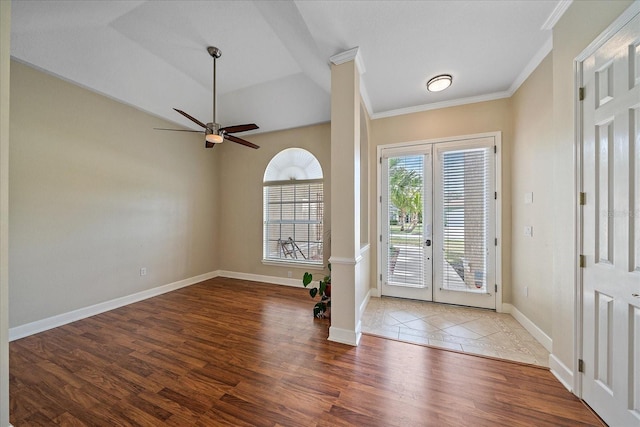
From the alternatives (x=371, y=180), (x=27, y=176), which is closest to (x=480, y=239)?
(x=371, y=180)

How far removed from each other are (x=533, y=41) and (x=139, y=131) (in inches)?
206

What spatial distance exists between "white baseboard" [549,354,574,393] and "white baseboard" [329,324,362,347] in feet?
5.33

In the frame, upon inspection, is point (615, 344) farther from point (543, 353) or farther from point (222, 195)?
point (222, 195)

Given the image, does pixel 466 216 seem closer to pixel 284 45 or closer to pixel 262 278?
pixel 284 45

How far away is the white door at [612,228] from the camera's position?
1.29 metres

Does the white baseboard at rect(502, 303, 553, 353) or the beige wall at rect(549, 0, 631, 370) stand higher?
the beige wall at rect(549, 0, 631, 370)

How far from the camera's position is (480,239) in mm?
3166

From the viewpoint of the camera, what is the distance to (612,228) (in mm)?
1422

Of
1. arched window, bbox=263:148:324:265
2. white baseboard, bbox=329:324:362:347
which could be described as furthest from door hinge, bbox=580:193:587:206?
arched window, bbox=263:148:324:265

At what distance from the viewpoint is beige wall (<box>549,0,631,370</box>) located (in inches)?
65.8

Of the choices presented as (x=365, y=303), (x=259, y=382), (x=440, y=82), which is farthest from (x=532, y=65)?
(x=259, y=382)

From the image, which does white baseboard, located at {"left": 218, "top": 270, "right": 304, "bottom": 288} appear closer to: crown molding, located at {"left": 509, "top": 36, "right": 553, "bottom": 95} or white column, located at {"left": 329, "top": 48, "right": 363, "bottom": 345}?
white column, located at {"left": 329, "top": 48, "right": 363, "bottom": 345}

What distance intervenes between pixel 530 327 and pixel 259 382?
295cm

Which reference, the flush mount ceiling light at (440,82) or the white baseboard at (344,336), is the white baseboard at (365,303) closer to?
the white baseboard at (344,336)
